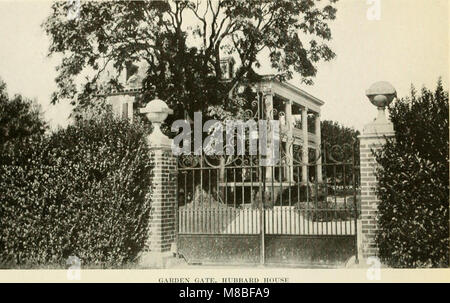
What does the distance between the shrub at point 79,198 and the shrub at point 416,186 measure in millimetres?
4064

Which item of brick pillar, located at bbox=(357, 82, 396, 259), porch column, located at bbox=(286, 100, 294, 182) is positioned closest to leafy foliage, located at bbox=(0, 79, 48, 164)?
porch column, located at bbox=(286, 100, 294, 182)

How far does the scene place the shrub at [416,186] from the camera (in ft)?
23.1

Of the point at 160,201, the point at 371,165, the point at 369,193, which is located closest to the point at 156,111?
the point at 160,201

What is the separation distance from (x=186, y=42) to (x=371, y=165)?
344 inches

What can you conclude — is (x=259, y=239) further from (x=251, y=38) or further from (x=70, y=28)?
(x=70, y=28)

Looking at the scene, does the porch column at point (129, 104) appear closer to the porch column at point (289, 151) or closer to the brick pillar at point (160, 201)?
the porch column at point (289, 151)

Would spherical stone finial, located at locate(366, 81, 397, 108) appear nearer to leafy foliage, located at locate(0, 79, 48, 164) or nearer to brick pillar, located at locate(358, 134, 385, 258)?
brick pillar, located at locate(358, 134, 385, 258)

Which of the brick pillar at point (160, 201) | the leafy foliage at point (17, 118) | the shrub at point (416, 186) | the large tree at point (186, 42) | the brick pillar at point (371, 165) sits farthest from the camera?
the large tree at point (186, 42)

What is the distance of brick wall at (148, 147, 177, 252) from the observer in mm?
8789

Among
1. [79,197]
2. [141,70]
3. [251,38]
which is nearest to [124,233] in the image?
[79,197]

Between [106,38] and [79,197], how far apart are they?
6.98 m

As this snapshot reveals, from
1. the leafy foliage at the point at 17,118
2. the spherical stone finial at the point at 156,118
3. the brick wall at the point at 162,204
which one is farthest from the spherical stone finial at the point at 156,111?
the leafy foliage at the point at 17,118

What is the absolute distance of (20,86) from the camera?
11.6 m

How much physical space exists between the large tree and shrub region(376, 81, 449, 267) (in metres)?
7.35
